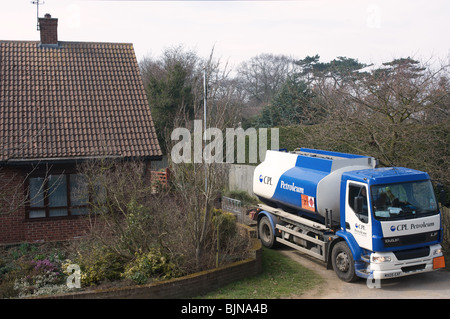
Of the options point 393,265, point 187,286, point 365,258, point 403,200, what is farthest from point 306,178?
point 187,286

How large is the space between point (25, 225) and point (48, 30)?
26.2 feet

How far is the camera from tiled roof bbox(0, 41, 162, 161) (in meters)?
14.4

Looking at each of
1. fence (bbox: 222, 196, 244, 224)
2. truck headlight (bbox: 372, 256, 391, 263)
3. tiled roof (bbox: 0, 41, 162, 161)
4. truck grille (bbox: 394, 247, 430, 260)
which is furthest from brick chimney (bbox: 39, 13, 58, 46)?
truck grille (bbox: 394, 247, 430, 260)

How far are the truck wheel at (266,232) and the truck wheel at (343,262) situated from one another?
3.00 meters

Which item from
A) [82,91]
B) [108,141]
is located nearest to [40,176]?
[108,141]

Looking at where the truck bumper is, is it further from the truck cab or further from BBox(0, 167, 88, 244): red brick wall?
BBox(0, 167, 88, 244): red brick wall

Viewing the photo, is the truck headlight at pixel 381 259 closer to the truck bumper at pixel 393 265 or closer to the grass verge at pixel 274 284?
the truck bumper at pixel 393 265

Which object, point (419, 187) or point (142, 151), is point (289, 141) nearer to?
point (142, 151)

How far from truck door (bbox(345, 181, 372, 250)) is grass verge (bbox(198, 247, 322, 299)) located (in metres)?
1.55

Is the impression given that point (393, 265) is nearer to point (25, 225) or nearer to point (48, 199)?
point (48, 199)

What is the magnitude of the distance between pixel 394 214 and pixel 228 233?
4.10 metres

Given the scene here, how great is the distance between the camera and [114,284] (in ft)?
30.8

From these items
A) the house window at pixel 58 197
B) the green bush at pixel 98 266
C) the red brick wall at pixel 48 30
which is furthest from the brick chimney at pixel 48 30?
the green bush at pixel 98 266

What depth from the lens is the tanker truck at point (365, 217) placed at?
9.52m
